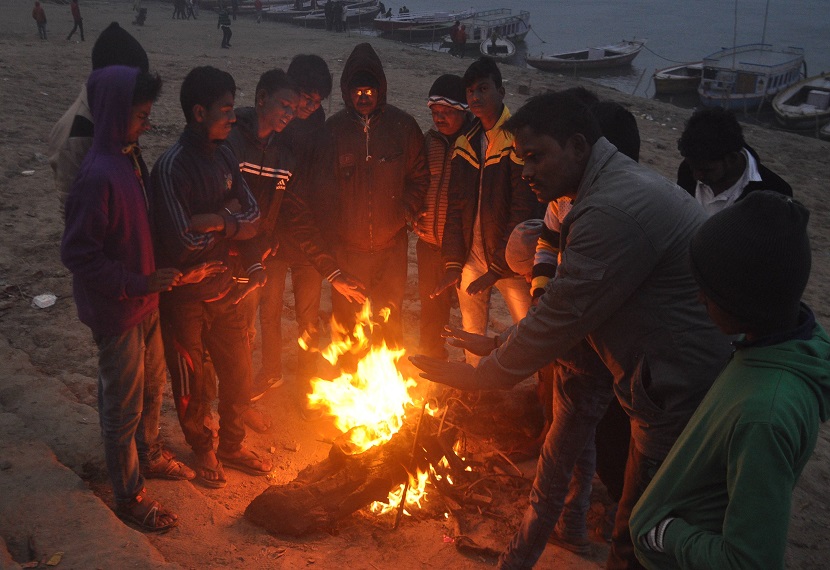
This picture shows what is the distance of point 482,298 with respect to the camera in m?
5.19

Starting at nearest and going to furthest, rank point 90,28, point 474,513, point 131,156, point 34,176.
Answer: point 131,156, point 474,513, point 34,176, point 90,28

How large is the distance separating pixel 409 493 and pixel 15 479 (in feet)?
8.02

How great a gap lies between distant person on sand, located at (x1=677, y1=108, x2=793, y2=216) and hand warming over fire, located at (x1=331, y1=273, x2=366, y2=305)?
8.57ft

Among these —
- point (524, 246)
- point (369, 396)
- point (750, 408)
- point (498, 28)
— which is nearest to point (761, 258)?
point (750, 408)

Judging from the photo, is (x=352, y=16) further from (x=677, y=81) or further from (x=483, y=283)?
(x=483, y=283)

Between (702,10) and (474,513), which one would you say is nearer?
(474,513)

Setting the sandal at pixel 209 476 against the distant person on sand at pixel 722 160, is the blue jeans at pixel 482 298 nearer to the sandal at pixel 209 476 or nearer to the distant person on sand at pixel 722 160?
the distant person on sand at pixel 722 160

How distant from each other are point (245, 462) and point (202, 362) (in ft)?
2.87

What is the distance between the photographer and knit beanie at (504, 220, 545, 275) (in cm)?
412

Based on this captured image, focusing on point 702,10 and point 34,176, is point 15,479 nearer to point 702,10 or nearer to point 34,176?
point 34,176

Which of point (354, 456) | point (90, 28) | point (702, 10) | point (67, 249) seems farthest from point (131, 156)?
point (702, 10)

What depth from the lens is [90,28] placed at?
93.3 feet

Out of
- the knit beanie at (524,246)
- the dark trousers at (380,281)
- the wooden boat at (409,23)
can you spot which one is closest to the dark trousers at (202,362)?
the dark trousers at (380,281)

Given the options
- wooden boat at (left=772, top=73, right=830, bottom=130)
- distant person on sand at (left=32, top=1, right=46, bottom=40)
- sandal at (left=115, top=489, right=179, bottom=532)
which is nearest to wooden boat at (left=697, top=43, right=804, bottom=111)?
wooden boat at (left=772, top=73, right=830, bottom=130)
